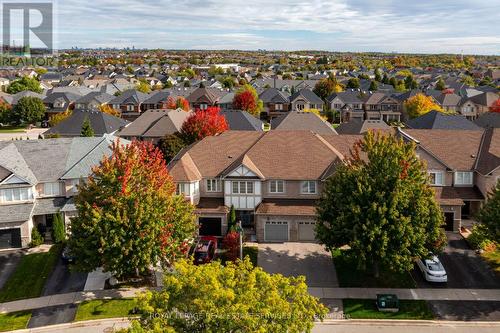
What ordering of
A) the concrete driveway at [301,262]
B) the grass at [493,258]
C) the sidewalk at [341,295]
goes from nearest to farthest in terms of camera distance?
the sidewalk at [341,295], the concrete driveway at [301,262], the grass at [493,258]

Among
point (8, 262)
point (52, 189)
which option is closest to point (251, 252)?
point (8, 262)

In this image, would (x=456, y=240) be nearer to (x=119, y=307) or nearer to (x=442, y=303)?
(x=442, y=303)

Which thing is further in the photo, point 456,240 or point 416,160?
point 456,240

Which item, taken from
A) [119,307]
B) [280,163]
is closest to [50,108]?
[280,163]

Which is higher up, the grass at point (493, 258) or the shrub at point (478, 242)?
the shrub at point (478, 242)

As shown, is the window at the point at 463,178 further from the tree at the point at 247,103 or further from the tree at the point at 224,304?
the tree at the point at 247,103

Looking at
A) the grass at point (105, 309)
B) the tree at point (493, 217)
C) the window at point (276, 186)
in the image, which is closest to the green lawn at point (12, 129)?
the window at point (276, 186)

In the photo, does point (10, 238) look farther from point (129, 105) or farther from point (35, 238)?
point (129, 105)

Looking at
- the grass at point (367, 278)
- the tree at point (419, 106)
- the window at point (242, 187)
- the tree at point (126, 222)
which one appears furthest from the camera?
the tree at point (419, 106)
